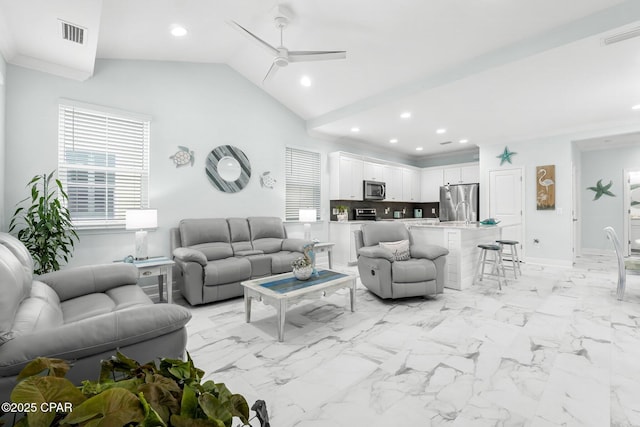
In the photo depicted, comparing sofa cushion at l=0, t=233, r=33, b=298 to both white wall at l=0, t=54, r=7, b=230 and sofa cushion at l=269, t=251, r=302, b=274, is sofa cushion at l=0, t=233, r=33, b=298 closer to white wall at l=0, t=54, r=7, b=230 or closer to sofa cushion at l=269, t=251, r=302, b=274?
white wall at l=0, t=54, r=7, b=230

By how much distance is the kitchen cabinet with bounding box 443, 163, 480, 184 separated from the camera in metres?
7.51

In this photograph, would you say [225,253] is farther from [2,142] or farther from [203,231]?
[2,142]

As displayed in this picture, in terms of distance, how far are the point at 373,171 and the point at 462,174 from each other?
243 centimetres

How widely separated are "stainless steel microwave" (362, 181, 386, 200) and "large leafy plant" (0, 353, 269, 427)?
639 centimetres

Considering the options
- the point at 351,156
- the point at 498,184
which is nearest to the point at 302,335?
the point at 351,156

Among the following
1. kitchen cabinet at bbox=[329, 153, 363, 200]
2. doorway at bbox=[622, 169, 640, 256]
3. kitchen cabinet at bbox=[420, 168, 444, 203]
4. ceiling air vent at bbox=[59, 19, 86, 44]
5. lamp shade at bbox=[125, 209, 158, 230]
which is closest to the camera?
ceiling air vent at bbox=[59, 19, 86, 44]

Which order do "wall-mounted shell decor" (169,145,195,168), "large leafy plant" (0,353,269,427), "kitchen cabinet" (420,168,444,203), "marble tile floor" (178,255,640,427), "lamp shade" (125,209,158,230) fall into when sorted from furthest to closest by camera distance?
"kitchen cabinet" (420,168,444,203)
"wall-mounted shell decor" (169,145,195,168)
"lamp shade" (125,209,158,230)
"marble tile floor" (178,255,640,427)
"large leafy plant" (0,353,269,427)

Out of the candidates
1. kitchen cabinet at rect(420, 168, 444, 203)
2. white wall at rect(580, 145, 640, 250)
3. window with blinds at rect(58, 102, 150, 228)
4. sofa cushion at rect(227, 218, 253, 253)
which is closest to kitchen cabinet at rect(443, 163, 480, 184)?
kitchen cabinet at rect(420, 168, 444, 203)

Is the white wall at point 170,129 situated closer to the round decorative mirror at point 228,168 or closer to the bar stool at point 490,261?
the round decorative mirror at point 228,168

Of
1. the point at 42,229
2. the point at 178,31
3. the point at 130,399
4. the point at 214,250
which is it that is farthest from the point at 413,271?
the point at 178,31

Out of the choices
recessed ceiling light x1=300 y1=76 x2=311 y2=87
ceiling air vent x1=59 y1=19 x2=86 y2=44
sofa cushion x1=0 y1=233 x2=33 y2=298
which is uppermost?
recessed ceiling light x1=300 y1=76 x2=311 y2=87

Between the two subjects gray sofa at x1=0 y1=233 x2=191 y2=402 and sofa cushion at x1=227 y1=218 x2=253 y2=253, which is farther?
sofa cushion at x1=227 y1=218 x2=253 y2=253

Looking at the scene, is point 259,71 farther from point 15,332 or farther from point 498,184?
point 498,184

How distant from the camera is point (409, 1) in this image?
3.02m
